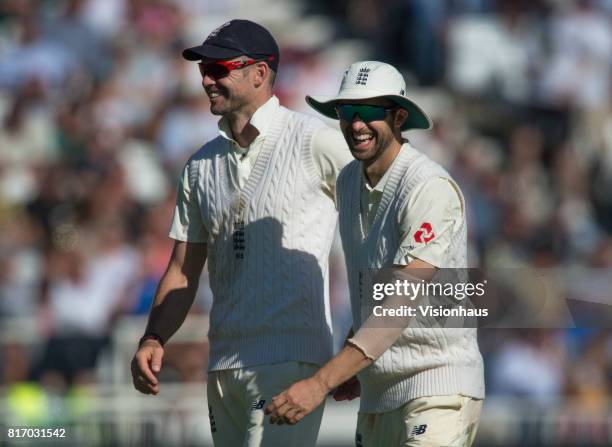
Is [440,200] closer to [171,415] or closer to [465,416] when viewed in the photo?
[465,416]

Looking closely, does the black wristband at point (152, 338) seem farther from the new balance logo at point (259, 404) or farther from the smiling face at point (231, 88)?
the smiling face at point (231, 88)

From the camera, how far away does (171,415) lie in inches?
442

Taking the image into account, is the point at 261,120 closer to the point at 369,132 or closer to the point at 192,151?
the point at 369,132

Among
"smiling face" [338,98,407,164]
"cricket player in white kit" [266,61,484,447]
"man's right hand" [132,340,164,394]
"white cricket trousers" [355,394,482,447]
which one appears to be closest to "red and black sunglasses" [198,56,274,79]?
"cricket player in white kit" [266,61,484,447]

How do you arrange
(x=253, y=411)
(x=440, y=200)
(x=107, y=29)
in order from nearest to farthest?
1. (x=440, y=200)
2. (x=253, y=411)
3. (x=107, y=29)

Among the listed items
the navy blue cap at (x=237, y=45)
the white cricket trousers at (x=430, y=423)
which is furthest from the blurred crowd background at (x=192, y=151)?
the white cricket trousers at (x=430, y=423)

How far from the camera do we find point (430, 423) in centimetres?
611

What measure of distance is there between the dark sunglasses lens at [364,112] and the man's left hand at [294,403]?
1.13 m

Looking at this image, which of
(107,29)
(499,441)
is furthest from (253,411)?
(107,29)

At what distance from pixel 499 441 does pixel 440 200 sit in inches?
239

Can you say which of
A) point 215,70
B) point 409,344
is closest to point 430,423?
point 409,344

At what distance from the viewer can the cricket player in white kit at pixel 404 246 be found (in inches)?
236

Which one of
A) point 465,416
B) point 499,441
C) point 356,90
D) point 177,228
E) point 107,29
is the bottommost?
point 499,441

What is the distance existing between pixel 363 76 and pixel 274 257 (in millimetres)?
951
